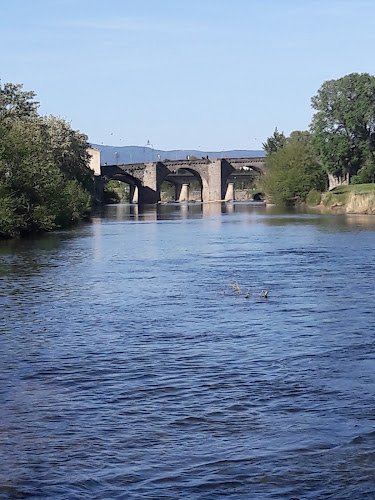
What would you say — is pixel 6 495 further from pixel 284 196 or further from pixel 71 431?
pixel 284 196

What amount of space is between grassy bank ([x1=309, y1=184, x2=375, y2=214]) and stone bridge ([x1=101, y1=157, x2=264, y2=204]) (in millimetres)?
64353

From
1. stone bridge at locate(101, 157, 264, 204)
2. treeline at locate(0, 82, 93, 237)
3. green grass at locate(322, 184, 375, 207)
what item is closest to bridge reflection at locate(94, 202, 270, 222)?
green grass at locate(322, 184, 375, 207)

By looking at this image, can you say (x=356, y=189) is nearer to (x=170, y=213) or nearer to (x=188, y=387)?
(x=170, y=213)

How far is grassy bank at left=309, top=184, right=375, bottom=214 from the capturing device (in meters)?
74.7

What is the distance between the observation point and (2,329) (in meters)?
18.0

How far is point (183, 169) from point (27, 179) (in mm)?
125389

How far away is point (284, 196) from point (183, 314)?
283ft

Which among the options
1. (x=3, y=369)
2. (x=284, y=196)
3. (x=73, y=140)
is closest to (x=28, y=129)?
(x=73, y=140)

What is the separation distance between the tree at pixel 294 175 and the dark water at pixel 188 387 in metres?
74.6

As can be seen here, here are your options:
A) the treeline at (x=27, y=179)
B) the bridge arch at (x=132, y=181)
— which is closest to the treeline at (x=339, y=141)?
the treeline at (x=27, y=179)

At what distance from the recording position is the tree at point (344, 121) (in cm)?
9625

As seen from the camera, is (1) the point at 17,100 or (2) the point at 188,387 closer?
(2) the point at 188,387

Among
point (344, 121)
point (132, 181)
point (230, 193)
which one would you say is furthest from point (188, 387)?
point (230, 193)

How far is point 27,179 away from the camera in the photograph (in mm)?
47719
